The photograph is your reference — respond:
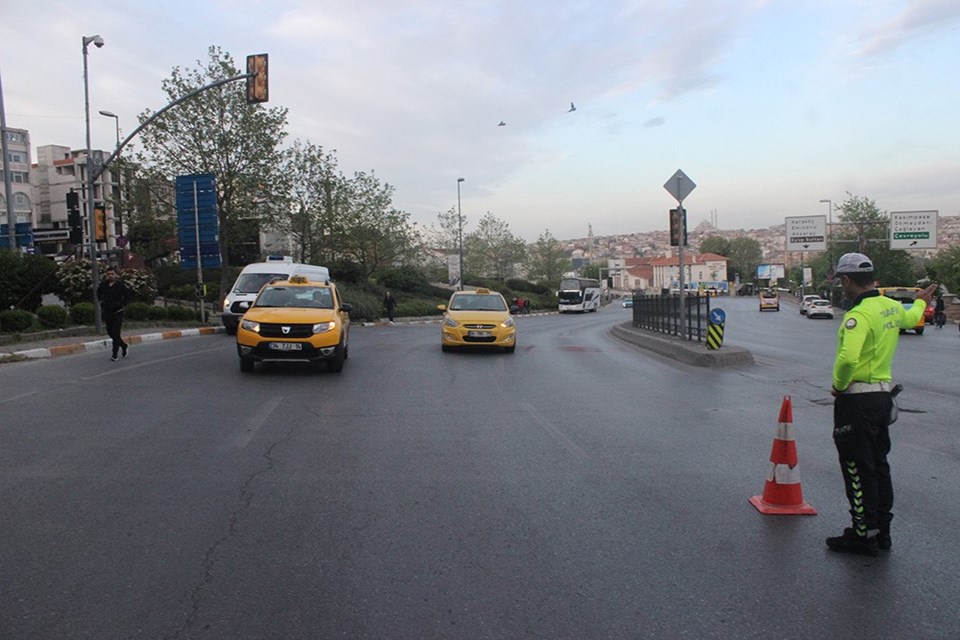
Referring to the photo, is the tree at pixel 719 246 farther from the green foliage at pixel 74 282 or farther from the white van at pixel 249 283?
the white van at pixel 249 283

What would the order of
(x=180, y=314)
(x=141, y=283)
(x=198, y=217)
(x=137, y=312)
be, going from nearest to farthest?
(x=137, y=312) < (x=180, y=314) < (x=198, y=217) < (x=141, y=283)

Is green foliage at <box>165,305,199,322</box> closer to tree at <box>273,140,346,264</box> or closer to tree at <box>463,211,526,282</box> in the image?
tree at <box>273,140,346,264</box>

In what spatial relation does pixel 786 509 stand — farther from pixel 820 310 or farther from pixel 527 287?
pixel 527 287

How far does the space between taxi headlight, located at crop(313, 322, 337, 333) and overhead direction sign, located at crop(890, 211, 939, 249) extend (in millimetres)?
51342

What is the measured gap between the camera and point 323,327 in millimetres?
12789

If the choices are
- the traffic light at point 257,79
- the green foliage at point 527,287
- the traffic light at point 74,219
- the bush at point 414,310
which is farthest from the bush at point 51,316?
the green foliage at point 527,287

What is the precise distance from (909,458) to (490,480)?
3927mm

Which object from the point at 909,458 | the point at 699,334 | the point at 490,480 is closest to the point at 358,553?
the point at 490,480

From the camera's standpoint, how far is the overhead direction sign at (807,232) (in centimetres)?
5591

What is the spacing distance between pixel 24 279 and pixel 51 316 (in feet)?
26.4

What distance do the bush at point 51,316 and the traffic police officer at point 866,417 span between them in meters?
21.0

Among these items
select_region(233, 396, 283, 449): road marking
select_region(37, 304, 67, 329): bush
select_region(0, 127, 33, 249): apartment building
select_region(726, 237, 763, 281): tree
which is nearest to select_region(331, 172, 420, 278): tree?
select_region(37, 304, 67, 329): bush

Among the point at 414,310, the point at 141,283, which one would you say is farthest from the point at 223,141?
the point at 414,310

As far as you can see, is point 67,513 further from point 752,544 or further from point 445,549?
point 752,544
